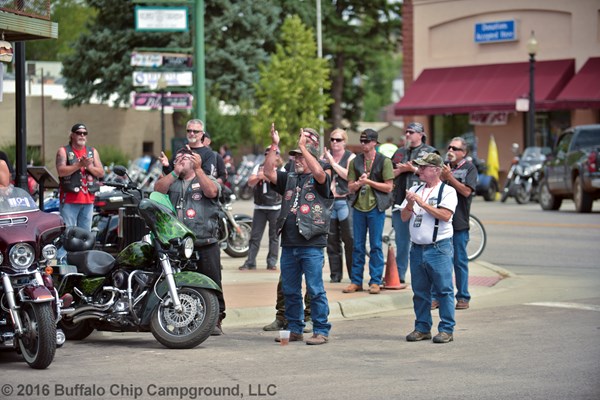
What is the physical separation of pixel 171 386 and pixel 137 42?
142ft

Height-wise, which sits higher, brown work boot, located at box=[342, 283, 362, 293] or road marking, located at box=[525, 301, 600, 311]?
brown work boot, located at box=[342, 283, 362, 293]

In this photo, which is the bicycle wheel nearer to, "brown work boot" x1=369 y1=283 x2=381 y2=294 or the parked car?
"brown work boot" x1=369 y1=283 x2=381 y2=294

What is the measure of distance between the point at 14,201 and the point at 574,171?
19838 mm

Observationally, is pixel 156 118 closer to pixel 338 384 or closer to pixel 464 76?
pixel 464 76

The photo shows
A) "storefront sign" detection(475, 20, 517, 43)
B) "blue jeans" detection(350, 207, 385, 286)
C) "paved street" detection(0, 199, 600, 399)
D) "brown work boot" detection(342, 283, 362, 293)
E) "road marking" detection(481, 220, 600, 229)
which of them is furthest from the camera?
"storefront sign" detection(475, 20, 517, 43)

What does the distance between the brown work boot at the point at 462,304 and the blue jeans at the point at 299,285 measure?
9.02 feet

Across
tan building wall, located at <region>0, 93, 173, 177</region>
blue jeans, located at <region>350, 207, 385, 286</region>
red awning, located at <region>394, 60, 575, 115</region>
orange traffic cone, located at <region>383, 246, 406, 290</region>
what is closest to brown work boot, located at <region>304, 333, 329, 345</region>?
blue jeans, located at <region>350, 207, 385, 286</region>

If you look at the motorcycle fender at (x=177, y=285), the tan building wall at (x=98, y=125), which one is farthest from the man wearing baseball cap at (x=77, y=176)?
the tan building wall at (x=98, y=125)

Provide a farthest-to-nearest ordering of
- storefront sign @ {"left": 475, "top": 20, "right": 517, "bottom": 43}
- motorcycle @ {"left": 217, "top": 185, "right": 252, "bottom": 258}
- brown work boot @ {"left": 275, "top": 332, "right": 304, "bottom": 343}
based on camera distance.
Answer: storefront sign @ {"left": 475, "top": 20, "right": 517, "bottom": 43} → motorcycle @ {"left": 217, "top": 185, "right": 252, "bottom": 258} → brown work boot @ {"left": 275, "top": 332, "right": 304, "bottom": 343}

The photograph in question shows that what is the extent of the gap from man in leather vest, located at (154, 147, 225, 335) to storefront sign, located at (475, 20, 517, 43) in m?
33.4

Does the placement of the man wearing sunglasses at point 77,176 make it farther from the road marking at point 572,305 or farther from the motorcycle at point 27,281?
the road marking at point 572,305

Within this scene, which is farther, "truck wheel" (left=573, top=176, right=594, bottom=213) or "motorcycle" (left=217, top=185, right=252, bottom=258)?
"truck wheel" (left=573, top=176, right=594, bottom=213)

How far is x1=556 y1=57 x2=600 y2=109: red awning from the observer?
39750mm

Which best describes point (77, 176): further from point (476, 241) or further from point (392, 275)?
point (476, 241)
